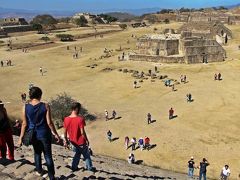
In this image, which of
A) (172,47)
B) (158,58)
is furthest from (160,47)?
(158,58)

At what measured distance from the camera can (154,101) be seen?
30.6m

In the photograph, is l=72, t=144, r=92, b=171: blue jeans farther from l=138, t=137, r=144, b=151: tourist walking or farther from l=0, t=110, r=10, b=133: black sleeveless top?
l=138, t=137, r=144, b=151: tourist walking

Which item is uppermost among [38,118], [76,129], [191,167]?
[38,118]

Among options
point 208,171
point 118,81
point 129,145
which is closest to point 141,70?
point 118,81

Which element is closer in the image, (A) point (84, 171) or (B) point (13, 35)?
(A) point (84, 171)

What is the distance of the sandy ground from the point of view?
20297 mm

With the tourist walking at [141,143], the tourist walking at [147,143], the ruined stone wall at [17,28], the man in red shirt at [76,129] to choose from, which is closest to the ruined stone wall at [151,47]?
the tourist walking at [147,143]

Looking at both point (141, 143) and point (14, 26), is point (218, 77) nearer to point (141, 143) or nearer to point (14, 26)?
point (141, 143)

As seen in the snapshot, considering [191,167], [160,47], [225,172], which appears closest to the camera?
[225,172]

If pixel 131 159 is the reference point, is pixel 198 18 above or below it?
above

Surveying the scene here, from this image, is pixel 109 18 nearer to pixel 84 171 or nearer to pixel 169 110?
pixel 169 110

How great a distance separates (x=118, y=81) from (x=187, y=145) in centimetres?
1786

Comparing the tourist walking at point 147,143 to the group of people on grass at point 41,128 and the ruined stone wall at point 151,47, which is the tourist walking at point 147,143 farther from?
the ruined stone wall at point 151,47

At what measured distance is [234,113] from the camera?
2667 cm
